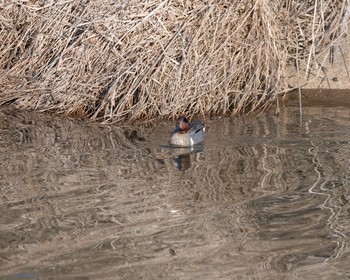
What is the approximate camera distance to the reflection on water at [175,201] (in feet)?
17.9

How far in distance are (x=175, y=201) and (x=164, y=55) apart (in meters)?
3.21

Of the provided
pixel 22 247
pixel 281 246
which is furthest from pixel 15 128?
pixel 281 246

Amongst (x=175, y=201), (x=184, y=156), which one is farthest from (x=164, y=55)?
(x=175, y=201)

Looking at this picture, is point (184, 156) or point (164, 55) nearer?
point (184, 156)

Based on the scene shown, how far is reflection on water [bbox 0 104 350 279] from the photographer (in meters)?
5.47

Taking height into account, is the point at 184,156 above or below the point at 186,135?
below

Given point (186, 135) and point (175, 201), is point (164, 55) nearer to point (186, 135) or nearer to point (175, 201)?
point (186, 135)

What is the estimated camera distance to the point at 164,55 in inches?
377

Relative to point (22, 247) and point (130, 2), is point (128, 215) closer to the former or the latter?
point (22, 247)

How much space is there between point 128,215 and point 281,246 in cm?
117

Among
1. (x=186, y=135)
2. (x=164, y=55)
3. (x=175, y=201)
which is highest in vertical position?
(x=164, y=55)

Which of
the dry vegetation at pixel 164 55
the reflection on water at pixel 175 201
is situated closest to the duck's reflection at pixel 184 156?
the reflection on water at pixel 175 201

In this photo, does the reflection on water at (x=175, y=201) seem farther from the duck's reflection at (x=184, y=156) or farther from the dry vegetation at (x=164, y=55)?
the dry vegetation at (x=164, y=55)

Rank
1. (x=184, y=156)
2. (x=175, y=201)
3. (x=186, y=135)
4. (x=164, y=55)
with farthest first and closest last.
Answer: (x=164, y=55) < (x=186, y=135) < (x=184, y=156) < (x=175, y=201)
